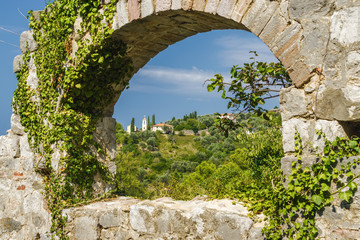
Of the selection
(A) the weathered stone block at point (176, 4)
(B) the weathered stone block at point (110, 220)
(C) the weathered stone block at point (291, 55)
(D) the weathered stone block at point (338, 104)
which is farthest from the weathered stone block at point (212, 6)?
(B) the weathered stone block at point (110, 220)

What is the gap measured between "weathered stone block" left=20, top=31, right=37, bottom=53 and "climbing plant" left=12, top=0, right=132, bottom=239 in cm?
10

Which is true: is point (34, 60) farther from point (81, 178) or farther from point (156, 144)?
point (156, 144)

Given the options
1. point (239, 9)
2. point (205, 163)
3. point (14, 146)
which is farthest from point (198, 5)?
point (205, 163)

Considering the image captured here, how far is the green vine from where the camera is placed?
2107mm

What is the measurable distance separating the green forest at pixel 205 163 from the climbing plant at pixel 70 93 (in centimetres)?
65

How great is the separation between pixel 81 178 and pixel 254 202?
7.23 feet

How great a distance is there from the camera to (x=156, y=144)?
37281mm

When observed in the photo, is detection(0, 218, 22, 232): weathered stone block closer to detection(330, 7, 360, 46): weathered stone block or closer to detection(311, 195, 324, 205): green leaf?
detection(311, 195, 324, 205): green leaf

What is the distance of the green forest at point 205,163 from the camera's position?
390cm

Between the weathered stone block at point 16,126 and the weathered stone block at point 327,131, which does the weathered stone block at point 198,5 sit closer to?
the weathered stone block at point 327,131

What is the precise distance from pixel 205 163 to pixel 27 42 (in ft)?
31.8

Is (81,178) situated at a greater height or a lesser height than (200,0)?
lesser

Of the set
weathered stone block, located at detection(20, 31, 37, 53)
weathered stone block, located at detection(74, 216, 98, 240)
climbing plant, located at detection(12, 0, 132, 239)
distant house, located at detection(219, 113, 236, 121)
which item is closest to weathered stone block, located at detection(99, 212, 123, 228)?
weathered stone block, located at detection(74, 216, 98, 240)

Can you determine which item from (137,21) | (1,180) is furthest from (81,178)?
(137,21)
